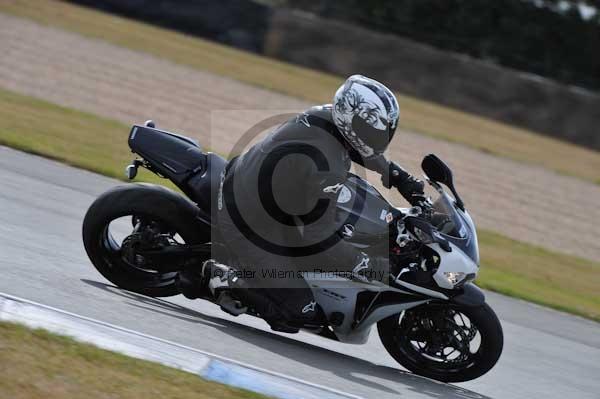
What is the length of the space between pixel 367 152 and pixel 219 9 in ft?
55.0

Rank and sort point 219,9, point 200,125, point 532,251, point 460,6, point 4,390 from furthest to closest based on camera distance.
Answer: point 460,6, point 219,9, point 200,125, point 532,251, point 4,390

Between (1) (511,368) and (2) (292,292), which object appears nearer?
(2) (292,292)

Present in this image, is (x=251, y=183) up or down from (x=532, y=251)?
up

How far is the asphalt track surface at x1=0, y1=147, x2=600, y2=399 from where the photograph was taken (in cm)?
535

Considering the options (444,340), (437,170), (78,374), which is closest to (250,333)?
(444,340)

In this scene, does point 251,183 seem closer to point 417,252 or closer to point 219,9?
point 417,252

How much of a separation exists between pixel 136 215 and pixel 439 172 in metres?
1.87

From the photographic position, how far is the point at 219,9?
21656mm

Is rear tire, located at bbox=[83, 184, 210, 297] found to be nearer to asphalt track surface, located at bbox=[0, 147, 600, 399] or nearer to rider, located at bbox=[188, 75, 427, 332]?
asphalt track surface, located at bbox=[0, 147, 600, 399]

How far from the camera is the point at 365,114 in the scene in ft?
17.7

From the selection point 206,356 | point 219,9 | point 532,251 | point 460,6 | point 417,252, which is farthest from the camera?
point 460,6

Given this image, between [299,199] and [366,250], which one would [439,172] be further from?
[299,199]

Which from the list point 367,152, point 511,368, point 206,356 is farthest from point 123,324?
point 511,368

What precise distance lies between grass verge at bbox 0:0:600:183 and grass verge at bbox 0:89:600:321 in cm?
674
